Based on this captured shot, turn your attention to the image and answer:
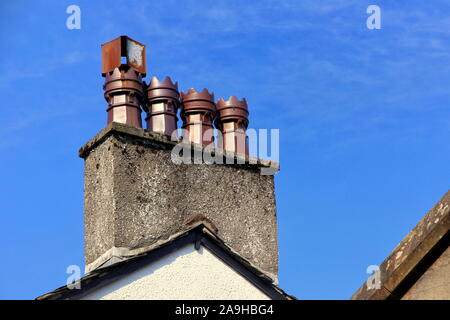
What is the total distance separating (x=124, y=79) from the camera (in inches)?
456

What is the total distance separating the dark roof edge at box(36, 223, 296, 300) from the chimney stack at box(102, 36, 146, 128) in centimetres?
215

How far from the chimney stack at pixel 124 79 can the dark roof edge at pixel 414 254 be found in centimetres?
658

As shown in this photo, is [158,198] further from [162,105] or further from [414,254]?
[414,254]

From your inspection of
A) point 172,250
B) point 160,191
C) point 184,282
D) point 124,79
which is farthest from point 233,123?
point 184,282

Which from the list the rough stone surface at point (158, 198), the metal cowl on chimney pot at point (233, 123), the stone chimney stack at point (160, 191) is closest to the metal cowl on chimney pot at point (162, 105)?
the stone chimney stack at point (160, 191)

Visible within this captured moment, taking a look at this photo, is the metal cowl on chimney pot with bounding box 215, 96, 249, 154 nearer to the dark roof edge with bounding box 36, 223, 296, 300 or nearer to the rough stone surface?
the rough stone surface

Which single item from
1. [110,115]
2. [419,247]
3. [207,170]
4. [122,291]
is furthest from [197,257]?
[419,247]

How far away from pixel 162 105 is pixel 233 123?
1.17 meters

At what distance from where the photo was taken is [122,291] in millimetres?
9289

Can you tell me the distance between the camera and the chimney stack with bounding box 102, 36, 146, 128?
450 inches

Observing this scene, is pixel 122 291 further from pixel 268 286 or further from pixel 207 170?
pixel 207 170

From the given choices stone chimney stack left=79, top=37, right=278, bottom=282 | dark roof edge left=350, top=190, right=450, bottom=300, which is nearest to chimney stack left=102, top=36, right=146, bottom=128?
stone chimney stack left=79, top=37, right=278, bottom=282

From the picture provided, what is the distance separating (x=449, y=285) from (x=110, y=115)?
7123 mm
